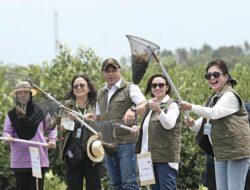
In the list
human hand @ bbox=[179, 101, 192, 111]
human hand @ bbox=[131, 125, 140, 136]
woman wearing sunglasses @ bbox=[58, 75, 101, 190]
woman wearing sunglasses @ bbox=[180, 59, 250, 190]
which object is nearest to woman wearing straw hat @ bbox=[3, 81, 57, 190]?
woman wearing sunglasses @ bbox=[58, 75, 101, 190]

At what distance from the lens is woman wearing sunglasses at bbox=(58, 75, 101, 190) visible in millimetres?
7066

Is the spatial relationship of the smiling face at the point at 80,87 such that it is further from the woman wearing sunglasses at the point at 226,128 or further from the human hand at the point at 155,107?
the woman wearing sunglasses at the point at 226,128

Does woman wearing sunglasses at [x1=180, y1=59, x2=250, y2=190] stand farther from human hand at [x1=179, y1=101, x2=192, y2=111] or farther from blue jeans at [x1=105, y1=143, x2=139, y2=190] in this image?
blue jeans at [x1=105, y1=143, x2=139, y2=190]

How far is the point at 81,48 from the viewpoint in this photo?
34.7 feet

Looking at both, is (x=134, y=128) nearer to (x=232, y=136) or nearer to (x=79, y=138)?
(x=79, y=138)

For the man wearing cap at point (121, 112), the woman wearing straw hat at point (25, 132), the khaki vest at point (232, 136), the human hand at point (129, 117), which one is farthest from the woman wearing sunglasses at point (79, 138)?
the khaki vest at point (232, 136)

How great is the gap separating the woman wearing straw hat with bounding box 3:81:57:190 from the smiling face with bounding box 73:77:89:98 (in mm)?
548

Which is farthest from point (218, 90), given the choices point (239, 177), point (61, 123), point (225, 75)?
point (61, 123)

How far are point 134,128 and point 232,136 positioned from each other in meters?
1.29

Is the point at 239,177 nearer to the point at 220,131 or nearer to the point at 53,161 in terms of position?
the point at 220,131

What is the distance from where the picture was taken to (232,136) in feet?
19.5

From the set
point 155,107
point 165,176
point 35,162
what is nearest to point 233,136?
point 155,107

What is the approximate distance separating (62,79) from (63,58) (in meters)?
0.57

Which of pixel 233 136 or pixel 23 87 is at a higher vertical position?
pixel 23 87
